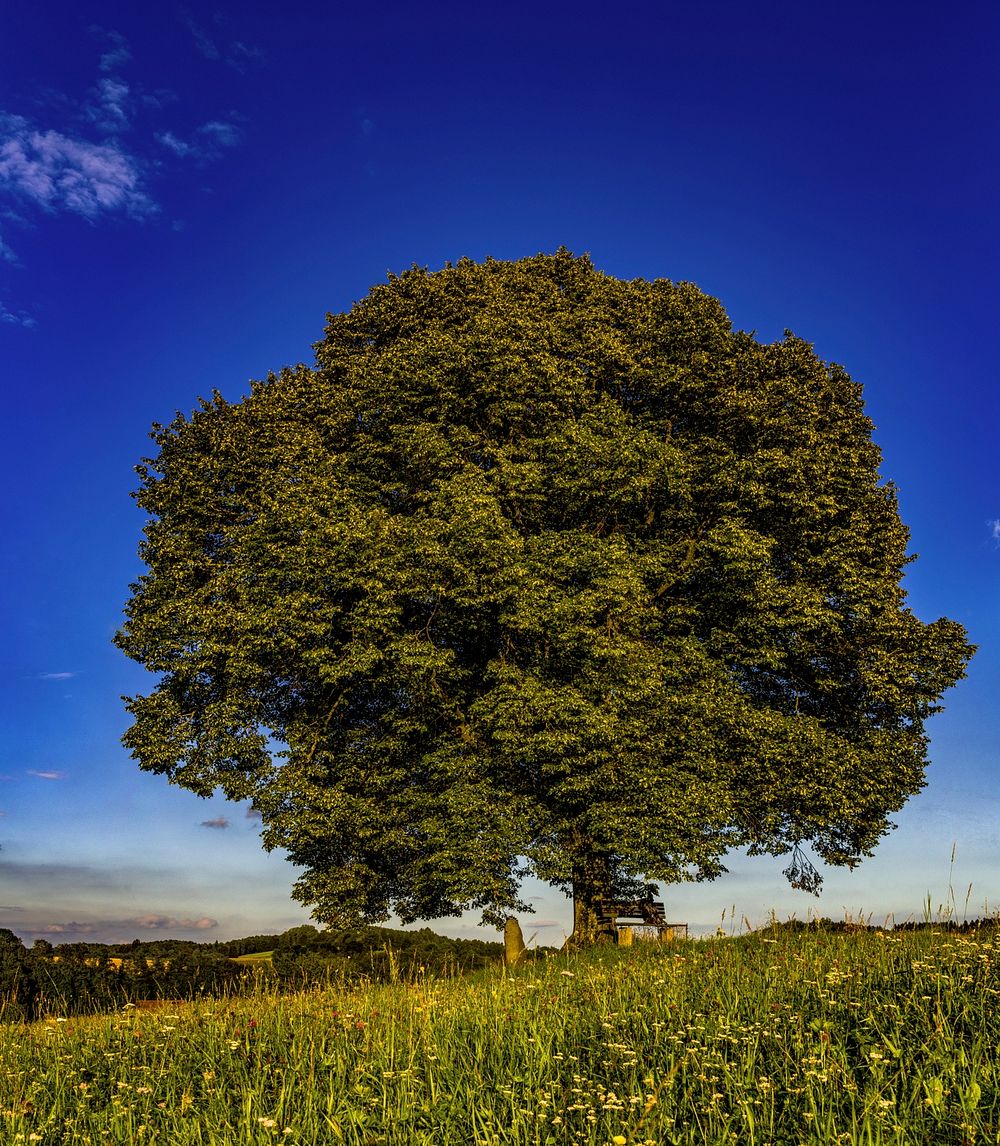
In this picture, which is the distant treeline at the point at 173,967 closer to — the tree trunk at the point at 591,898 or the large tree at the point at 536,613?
the large tree at the point at 536,613

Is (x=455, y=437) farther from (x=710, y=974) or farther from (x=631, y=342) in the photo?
(x=710, y=974)

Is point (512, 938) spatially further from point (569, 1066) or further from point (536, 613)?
point (569, 1066)

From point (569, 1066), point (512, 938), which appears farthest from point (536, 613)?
point (569, 1066)

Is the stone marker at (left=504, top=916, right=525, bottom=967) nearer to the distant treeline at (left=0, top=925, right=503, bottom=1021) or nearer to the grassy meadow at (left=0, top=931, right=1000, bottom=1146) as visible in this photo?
the distant treeline at (left=0, top=925, right=503, bottom=1021)

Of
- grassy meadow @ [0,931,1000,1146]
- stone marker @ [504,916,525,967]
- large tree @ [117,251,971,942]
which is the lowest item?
stone marker @ [504,916,525,967]

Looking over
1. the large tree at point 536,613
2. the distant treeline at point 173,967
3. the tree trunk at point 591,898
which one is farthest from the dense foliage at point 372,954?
the tree trunk at point 591,898

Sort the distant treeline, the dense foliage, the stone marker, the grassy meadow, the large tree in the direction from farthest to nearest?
the stone marker < the large tree < the dense foliage < the distant treeline < the grassy meadow

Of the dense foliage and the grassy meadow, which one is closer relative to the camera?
the grassy meadow

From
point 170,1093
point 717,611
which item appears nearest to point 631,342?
point 717,611

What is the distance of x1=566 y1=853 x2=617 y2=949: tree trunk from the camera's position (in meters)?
22.1

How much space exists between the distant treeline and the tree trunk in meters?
3.06

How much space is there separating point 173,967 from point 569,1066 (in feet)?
44.1

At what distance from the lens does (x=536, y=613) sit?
19938mm

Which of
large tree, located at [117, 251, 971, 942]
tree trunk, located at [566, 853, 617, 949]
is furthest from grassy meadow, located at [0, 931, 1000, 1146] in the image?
tree trunk, located at [566, 853, 617, 949]
